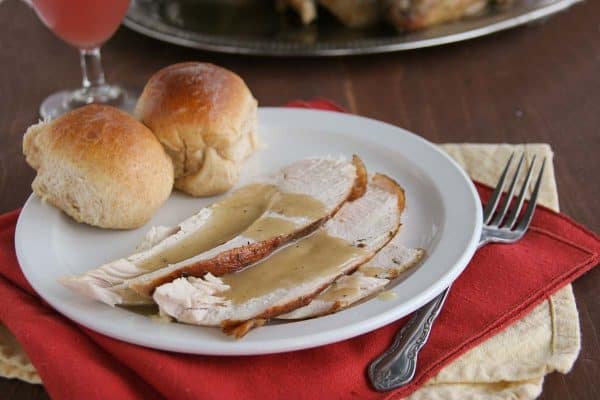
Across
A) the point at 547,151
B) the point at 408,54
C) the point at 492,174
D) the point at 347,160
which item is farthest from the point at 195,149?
the point at 408,54

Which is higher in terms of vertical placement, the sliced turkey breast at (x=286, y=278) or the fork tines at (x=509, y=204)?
the sliced turkey breast at (x=286, y=278)

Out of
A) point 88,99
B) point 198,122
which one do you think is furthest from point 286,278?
point 88,99

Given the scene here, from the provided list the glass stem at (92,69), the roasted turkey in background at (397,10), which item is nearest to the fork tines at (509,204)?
the roasted turkey in background at (397,10)

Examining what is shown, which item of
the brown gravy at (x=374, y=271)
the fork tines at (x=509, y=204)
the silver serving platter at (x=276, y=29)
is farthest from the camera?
the silver serving platter at (x=276, y=29)

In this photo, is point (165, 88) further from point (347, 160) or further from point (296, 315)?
point (296, 315)

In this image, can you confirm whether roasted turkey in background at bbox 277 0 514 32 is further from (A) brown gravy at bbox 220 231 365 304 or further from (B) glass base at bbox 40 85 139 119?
(A) brown gravy at bbox 220 231 365 304

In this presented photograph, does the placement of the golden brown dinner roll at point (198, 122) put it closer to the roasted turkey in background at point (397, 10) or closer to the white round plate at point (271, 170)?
the white round plate at point (271, 170)

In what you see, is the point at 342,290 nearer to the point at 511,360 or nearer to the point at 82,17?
the point at 511,360
